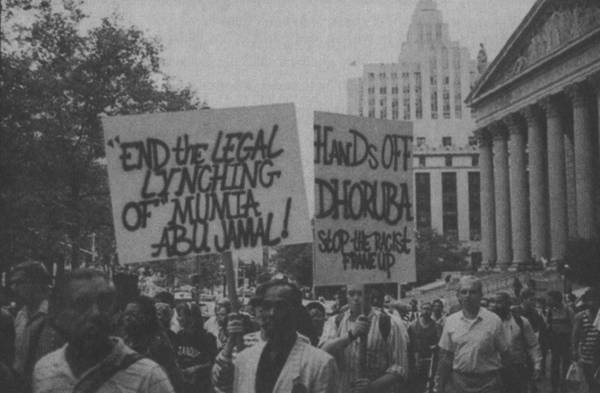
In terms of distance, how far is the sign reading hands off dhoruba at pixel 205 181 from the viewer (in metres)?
6.50

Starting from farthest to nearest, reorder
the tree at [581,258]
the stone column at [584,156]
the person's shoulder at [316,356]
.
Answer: the stone column at [584,156], the tree at [581,258], the person's shoulder at [316,356]

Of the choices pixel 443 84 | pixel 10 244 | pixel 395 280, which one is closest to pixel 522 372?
pixel 395 280

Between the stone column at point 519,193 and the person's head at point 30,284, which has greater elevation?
the stone column at point 519,193

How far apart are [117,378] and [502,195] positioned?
6505cm

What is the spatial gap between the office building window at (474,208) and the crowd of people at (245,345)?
119m

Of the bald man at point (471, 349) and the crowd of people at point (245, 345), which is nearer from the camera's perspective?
the crowd of people at point (245, 345)

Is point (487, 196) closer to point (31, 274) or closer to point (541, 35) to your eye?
point (541, 35)

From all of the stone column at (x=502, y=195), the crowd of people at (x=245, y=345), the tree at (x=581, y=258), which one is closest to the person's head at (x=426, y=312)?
the crowd of people at (x=245, y=345)

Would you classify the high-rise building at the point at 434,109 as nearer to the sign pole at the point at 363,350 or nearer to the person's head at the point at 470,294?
the person's head at the point at 470,294

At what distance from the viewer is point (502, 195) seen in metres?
67.1

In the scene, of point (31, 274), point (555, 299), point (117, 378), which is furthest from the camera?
point (555, 299)

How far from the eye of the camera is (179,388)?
6961 millimetres

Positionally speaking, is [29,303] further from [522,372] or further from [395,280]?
[522,372]

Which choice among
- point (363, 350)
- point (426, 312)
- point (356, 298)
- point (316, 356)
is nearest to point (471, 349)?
point (356, 298)
